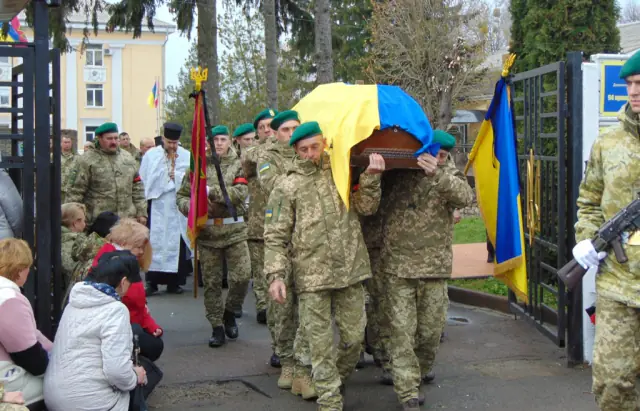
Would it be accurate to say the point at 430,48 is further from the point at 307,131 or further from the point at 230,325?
the point at 307,131

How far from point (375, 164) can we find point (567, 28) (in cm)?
399

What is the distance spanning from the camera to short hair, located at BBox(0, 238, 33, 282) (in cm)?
466

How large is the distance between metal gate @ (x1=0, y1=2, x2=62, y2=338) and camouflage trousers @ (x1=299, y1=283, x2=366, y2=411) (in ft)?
5.38

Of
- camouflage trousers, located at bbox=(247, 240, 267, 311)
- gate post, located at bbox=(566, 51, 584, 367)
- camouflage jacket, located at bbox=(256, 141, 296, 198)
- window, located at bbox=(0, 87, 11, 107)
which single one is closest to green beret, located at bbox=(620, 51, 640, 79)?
gate post, located at bbox=(566, 51, 584, 367)

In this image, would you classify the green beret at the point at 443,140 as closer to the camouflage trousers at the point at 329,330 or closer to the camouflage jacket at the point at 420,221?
the camouflage jacket at the point at 420,221

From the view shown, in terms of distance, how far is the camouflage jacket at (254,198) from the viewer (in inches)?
285

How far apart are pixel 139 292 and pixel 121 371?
1.06 meters

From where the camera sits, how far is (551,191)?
6.99m

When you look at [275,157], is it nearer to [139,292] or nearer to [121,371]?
[139,292]

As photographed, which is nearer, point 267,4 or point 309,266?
point 309,266

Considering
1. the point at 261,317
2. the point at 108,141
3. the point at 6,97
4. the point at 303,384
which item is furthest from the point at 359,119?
the point at 6,97

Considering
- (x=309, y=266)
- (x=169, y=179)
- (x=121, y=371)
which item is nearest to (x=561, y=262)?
(x=309, y=266)

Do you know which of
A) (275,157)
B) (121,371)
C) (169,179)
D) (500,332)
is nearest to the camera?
(121,371)

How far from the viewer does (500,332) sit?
25.9ft
